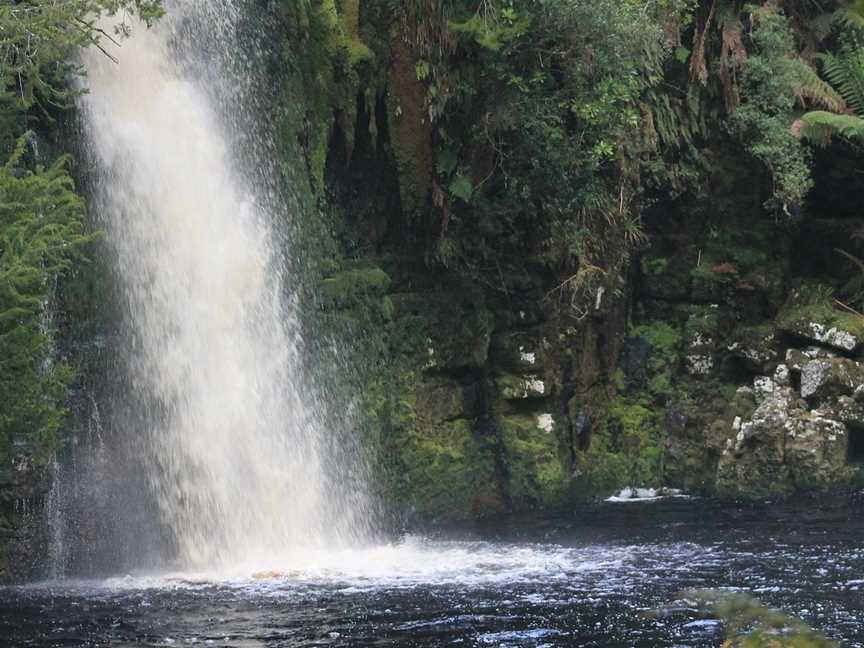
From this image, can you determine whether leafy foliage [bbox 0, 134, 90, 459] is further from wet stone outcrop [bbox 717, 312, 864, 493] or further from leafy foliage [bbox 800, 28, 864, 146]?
leafy foliage [bbox 800, 28, 864, 146]

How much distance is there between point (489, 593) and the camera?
984 centimetres

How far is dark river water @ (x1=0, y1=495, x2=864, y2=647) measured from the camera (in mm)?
8492

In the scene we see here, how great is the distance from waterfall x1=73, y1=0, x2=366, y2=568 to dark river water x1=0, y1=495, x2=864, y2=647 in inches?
39.6

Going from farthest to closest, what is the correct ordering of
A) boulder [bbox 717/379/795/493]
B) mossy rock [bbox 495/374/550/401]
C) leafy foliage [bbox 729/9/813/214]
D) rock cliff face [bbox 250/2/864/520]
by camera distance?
leafy foliage [bbox 729/9/813/214] < mossy rock [bbox 495/374/550/401] < boulder [bbox 717/379/795/493] < rock cliff face [bbox 250/2/864/520]

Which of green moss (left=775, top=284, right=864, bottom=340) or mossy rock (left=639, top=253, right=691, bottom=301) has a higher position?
mossy rock (left=639, top=253, right=691, bottom=301)

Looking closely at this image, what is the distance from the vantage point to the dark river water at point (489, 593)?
8.49 m

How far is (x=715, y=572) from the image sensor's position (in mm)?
10688

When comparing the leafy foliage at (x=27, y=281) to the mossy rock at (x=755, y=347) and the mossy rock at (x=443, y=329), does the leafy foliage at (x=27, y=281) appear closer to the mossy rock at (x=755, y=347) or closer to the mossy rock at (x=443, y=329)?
the mossy rock at (x=443, y=329)

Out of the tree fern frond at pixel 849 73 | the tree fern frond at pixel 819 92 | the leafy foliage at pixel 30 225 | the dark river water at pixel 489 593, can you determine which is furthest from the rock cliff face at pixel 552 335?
the leafy foliage at pixel 30 225

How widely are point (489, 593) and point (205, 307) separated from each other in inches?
200

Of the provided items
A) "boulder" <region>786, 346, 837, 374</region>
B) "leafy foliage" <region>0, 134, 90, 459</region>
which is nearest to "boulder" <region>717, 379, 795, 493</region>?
"boulder" <region>786, 346, 837, 374</region>

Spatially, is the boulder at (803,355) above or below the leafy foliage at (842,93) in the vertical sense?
below

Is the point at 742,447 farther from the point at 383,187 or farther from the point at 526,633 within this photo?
the point at 526,633

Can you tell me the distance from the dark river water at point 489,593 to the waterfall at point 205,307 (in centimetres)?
101
